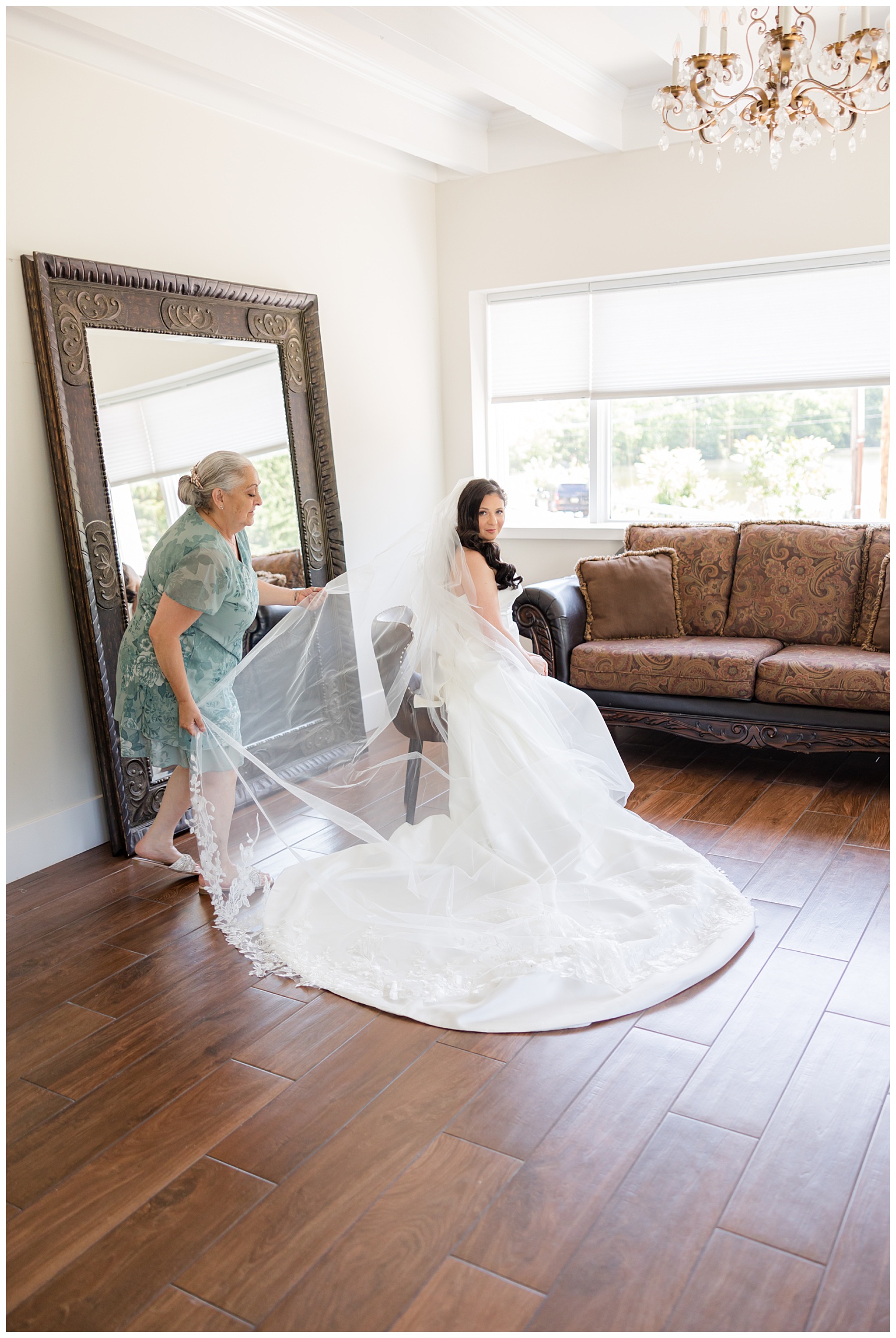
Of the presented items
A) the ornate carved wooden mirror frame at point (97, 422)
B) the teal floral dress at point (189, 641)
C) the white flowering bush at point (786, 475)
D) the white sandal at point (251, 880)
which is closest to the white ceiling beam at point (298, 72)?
the ornate carved wooden mirror frame at point (97, 422)

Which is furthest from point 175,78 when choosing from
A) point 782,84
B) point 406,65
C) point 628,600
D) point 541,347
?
point 628,600

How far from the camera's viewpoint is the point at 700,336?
207 inches

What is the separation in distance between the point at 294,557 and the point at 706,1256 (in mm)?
3458

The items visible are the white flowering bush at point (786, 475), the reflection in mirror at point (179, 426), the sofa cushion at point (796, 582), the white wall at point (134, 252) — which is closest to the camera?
the white wall at point (134, 252)

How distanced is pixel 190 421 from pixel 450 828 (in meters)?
2.01

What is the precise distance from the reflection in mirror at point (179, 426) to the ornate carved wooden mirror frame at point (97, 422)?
2.4 inches

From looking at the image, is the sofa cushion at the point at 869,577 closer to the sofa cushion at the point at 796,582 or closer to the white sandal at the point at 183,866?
the sofa cushion at the point at 796,582

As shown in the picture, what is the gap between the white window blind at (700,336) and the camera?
4891mm

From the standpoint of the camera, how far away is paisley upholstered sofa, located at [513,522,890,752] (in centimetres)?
413

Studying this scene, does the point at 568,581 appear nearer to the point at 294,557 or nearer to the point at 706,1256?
the point at 294,557

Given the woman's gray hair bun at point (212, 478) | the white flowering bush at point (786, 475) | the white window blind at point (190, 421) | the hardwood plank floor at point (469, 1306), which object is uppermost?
the white window blind at point (190, 421)

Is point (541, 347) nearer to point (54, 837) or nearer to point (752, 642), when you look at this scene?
point (752, 642)

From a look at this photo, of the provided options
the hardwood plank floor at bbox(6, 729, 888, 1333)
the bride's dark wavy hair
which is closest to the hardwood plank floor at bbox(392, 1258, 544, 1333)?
the hardwood plank floor at bbox(6, 729, 888, 1333)

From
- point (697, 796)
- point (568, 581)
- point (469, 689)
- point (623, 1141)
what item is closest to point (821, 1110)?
point (623, 1141)
